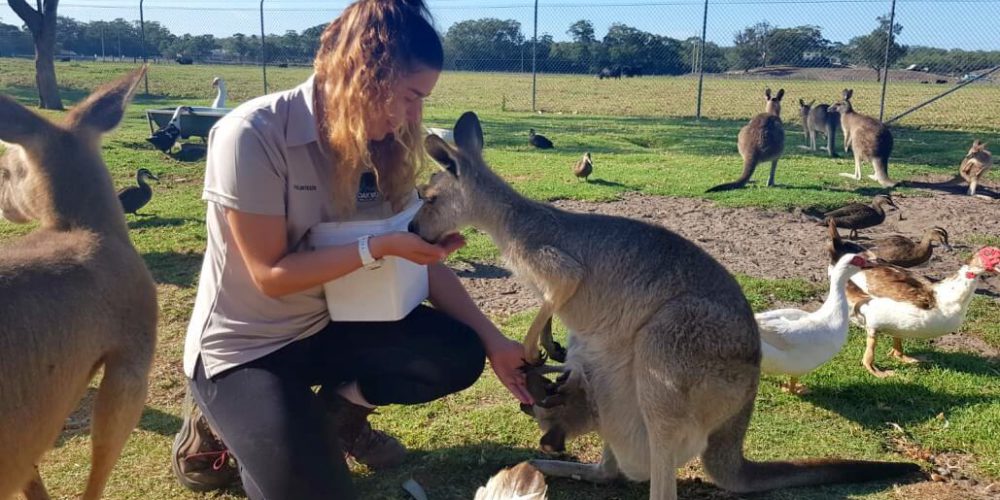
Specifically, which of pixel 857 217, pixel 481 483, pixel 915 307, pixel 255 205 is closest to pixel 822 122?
pixel 857 217

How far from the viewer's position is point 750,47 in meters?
19.2

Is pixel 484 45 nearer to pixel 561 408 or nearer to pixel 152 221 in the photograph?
pixel 152 221

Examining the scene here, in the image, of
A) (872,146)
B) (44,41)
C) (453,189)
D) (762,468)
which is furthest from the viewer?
(44,41)

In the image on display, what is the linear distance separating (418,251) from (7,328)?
95 cm

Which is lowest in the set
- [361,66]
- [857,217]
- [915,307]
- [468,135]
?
[915,307]

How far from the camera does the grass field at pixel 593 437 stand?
2598 mm

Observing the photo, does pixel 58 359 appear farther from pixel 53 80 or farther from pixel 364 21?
pixel 53 80

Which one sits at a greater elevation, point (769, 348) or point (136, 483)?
point (769, 348)

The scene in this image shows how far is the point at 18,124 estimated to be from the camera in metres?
2.31

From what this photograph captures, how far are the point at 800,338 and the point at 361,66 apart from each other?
79.6 inches

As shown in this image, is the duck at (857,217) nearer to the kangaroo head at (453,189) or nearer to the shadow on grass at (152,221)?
the kangaroo head at (453,189)

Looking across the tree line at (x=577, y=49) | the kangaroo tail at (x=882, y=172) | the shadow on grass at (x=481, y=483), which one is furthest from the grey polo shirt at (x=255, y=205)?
the tree line at (x=577, y=49)

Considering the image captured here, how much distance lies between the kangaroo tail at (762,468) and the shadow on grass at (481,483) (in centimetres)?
4

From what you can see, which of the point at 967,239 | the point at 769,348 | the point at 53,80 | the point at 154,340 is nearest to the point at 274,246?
the point at 154,340
